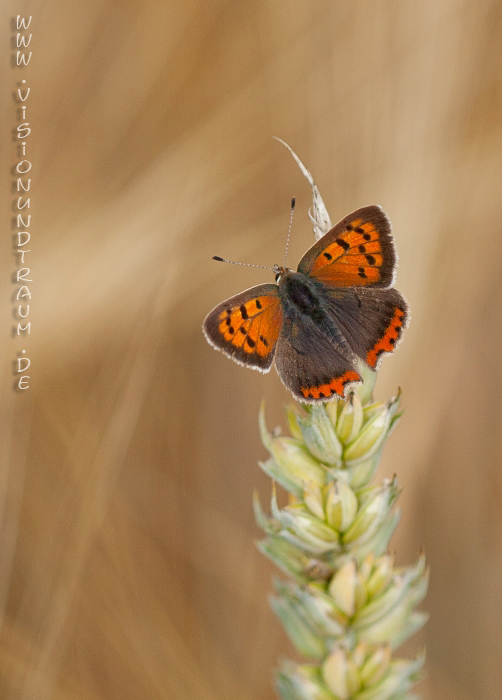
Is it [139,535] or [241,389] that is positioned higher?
[241,389]

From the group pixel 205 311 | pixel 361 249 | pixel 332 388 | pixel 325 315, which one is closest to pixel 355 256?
pixel 361 249

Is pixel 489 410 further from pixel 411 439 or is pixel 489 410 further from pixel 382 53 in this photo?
pixel 382 53

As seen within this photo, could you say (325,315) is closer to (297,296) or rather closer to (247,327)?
(297,296)

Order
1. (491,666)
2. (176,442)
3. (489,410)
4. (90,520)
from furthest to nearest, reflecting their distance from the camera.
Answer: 1. (176,442)
2. (489,410)
3. (491,666)
4. (90,520)

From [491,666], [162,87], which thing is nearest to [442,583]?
[491,666]

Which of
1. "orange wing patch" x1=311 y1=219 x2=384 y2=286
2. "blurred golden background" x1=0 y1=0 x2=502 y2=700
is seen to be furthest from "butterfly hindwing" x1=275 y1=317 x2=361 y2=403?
"blurred golden background" x1=0 y1=0 x2=502 y2=700

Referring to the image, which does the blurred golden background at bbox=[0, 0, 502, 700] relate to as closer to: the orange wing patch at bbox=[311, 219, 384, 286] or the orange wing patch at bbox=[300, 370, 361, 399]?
the orange wing patch at bbox=[311, 219, 384, 286]
